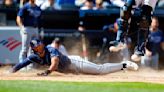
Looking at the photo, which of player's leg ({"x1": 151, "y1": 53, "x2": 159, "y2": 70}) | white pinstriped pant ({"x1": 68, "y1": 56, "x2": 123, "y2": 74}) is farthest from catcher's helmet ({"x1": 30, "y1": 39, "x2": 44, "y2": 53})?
player's leg ({"x1": 151, "y1": 53, "x2": 159, "y2": 70})

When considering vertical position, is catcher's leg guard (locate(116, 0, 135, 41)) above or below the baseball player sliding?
above

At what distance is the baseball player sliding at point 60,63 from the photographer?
42.4ft

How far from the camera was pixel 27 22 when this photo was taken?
15.1 m

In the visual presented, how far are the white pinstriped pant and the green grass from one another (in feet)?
7.05

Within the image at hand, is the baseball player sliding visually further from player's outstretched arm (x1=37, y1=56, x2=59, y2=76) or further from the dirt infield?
the dirt infield

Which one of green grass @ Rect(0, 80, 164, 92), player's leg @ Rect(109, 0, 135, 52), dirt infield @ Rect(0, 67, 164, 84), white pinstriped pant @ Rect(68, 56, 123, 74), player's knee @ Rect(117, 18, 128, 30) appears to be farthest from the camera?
white pinstriped pant @ Rect(68, 56, 123, 74)

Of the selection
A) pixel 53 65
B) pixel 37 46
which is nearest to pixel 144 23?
pixel 53 65

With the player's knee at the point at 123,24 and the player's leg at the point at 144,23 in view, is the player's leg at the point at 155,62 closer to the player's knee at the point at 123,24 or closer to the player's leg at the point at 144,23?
the player's leg at the point at 144,23

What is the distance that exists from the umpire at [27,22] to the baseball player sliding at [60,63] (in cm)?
186

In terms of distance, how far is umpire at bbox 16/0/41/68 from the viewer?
14.9 m

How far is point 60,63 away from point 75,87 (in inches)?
116

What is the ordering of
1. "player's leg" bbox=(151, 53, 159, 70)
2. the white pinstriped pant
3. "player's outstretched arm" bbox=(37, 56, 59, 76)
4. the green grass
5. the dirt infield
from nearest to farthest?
1. the green grass
2. the dirt infield
3. "player's outstretched arm" bbox=(37, 56, 59, 76)
4. the white pinstriped pant
5. "player's leg" bbox=(151, 53, 159, 70)

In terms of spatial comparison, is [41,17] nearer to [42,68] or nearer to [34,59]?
[42,68]

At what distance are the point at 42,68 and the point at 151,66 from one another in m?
2.94
